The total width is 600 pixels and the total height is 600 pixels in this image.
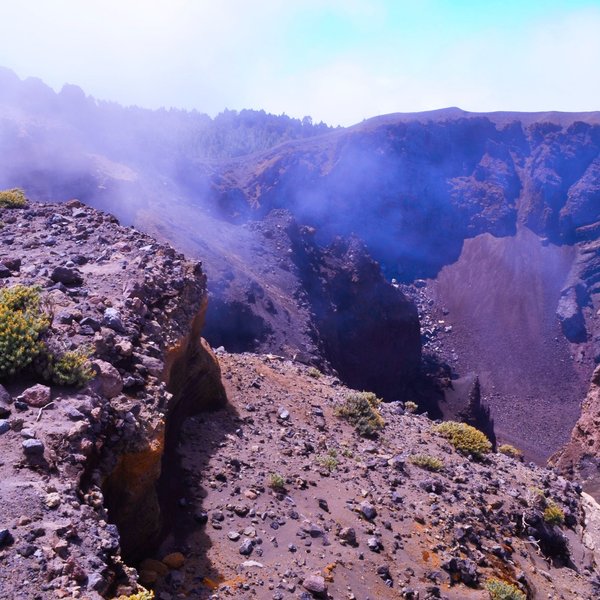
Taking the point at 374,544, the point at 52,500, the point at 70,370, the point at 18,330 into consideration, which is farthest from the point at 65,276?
the point at 374,544

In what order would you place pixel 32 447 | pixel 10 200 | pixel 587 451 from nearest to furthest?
pixel 32 447 < pixel 10 200 < pixel 587 451

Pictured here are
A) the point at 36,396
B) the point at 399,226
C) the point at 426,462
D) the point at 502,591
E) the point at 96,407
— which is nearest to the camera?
the point at 36,396

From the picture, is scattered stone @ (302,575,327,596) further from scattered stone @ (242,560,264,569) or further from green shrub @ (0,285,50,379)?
green shrub @ (0,285,50,379)

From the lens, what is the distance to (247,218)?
135 feet

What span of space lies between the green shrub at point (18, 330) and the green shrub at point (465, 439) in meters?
8.84

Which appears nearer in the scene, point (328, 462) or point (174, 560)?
point (174, 560)

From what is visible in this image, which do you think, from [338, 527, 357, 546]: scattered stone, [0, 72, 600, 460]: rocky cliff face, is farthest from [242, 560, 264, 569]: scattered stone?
[0, 72, 600, 460]: rocky cliff face

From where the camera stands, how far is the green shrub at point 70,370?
436 cm

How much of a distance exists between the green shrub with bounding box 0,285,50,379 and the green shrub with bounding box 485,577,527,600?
573 centimetres

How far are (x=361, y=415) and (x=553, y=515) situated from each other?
3729 mm

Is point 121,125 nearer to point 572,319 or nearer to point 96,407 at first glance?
point 572,319

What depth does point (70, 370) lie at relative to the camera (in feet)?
14.5

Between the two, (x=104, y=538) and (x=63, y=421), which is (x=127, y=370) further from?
(x=104, y=538)

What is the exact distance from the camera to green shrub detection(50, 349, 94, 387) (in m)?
4.36
